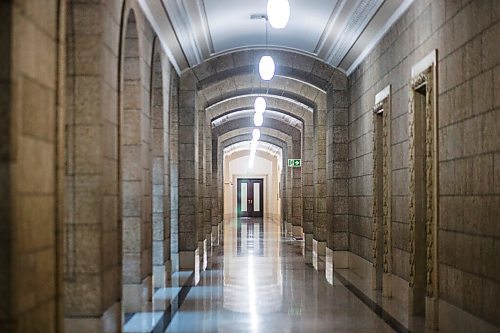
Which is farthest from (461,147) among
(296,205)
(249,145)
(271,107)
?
(249,145)

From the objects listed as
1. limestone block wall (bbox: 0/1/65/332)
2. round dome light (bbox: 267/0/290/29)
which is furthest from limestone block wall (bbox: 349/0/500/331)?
limestone block wall (bbox: 0/1/65/332)

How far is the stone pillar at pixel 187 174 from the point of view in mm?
14484

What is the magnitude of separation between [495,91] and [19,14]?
3594 mm

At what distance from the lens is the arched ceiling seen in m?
10.3

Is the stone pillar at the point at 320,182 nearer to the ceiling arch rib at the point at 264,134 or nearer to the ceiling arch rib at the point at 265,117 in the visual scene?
the ceiling arch rib at the point at 265,117

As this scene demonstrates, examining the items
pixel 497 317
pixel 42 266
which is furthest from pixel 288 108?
pixel 42 266

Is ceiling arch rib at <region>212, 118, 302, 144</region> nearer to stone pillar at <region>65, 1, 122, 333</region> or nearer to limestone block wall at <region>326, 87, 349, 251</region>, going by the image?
limestone block wall at <region>326, 87, 349, 251</region>

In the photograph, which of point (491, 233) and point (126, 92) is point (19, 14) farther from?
point (126, 92)

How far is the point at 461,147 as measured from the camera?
6938 millimetres

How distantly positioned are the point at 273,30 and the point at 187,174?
3273 millimetres

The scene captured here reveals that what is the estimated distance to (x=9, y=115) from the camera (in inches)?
155

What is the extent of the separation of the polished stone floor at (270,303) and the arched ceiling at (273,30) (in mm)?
3591

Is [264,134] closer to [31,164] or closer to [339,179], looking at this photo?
[339,179]

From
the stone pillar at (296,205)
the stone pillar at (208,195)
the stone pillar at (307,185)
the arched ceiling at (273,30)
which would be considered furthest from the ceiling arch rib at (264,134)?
the arched ceiling at (273,30)
